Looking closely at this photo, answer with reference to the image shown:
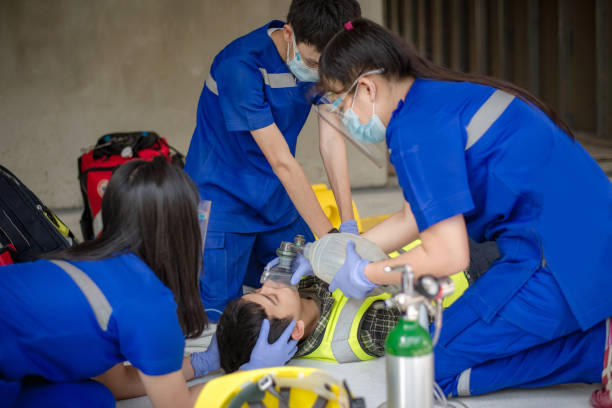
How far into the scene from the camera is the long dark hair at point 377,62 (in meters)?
1.56

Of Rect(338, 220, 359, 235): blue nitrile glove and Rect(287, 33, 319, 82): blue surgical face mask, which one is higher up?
Rect(287, 33, 319, 82): blue surgical face mask

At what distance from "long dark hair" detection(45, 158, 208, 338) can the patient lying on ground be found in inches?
20.0

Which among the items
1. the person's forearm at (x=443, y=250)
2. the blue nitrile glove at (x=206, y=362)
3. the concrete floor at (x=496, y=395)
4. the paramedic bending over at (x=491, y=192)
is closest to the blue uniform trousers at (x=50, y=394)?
the concrete floor at (x=496, y=395)

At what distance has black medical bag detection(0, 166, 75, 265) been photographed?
216 cm

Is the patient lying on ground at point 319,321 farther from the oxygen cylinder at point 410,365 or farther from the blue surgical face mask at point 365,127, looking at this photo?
the oxygen cylinder at point 410,365

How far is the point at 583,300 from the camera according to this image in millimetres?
1556

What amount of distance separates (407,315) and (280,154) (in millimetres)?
1141

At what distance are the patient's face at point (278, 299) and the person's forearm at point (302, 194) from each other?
0.97 ft

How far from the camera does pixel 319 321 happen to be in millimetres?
2119

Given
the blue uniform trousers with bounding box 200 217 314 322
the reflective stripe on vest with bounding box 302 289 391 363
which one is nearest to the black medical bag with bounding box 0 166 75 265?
the blue uniform trousers with bounding box 200 217 314 322

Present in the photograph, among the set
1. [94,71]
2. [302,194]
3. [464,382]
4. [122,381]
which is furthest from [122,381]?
[94,71]

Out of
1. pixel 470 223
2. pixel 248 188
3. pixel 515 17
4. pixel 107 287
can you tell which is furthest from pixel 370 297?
pixel 515 17

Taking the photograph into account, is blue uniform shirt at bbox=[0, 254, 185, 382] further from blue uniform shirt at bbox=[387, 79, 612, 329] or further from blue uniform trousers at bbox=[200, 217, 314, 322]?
blue uniform trousers at bbox=[200, 217, 314, 322]

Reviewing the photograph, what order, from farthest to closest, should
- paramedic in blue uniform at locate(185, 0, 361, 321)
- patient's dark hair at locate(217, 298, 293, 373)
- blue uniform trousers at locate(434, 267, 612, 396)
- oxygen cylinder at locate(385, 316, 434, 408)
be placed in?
paramedic in blue uniform at locate(185, 0, 361, 321) < patient's dark hair at locate(217, 298, 293, 373) < blue uniform trousers at locate(434, 267, 612, 396) < oxygen cylinder at locate(385, 316, 434, 408)
